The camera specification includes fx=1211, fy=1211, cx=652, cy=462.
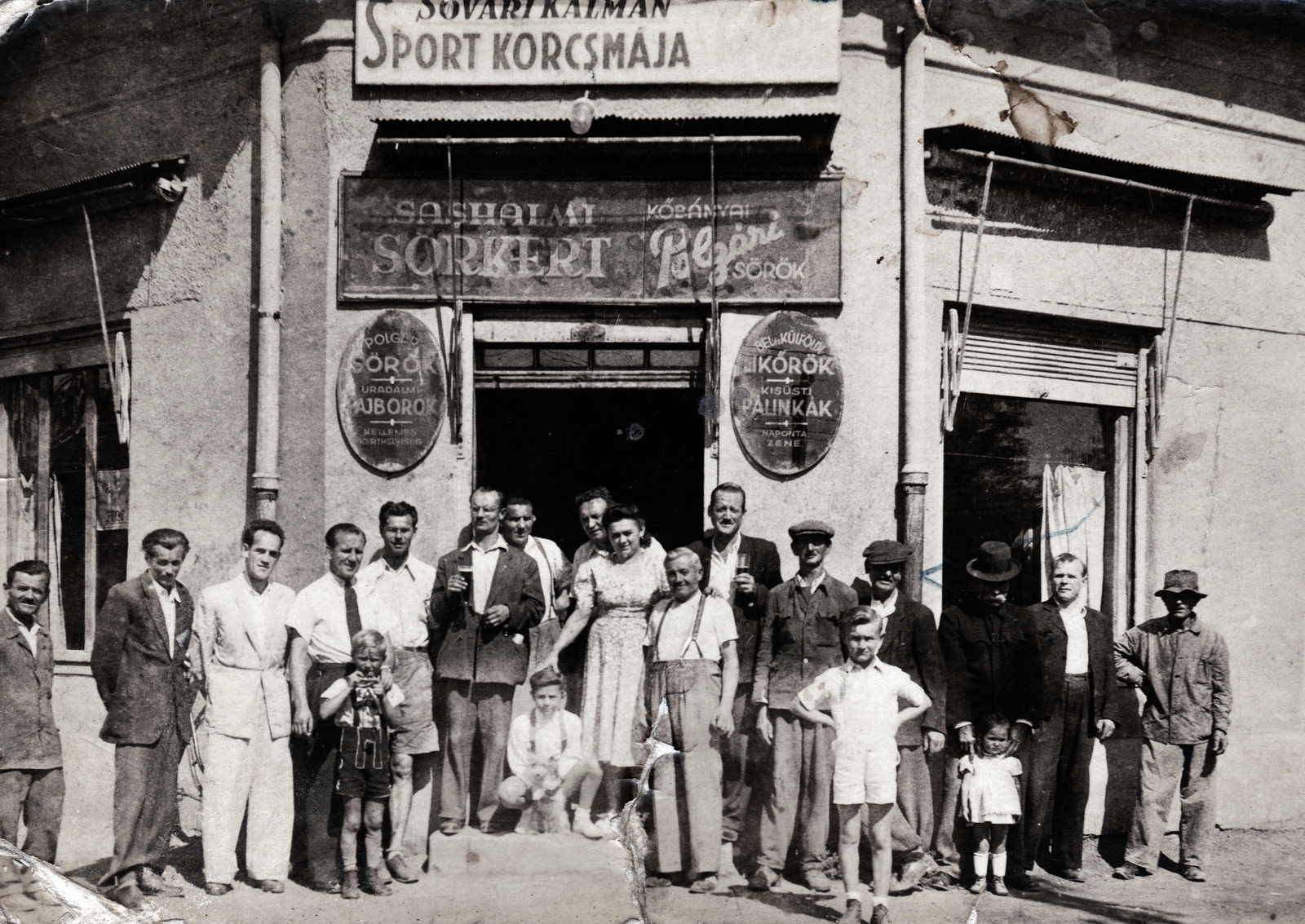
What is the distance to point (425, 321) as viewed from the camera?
638cm

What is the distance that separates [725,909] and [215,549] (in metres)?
3.27

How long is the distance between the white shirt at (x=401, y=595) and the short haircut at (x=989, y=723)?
8.98ft

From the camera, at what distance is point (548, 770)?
5.90 meters

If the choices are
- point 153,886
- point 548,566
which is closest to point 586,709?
point 548,566

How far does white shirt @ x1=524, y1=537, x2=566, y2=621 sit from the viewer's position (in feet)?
20.1

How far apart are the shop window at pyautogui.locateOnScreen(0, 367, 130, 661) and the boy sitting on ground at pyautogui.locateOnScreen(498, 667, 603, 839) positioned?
2.77m

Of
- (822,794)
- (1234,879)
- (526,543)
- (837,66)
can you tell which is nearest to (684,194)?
(837,66)

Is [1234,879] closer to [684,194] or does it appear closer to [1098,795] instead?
[1098,795]

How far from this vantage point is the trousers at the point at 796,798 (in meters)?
5.71

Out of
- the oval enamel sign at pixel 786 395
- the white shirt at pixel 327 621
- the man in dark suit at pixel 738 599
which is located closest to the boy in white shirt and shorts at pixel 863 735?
the man in dark suit at pixel 738 599

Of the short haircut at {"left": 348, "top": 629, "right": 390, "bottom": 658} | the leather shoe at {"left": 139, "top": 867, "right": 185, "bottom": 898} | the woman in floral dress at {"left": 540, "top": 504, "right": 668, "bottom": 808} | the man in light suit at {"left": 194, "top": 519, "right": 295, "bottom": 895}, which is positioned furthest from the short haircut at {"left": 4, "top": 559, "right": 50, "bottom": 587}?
the woman in floral dress at {"left": 540, "top": 504, "right": 668, "bottom": 808}

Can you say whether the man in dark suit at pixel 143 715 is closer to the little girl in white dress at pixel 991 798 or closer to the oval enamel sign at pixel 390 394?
the oval enamel sign at pixel 390 394

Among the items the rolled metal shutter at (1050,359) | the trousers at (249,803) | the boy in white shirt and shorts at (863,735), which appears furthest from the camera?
the rolled metal shutter at (1050,359)

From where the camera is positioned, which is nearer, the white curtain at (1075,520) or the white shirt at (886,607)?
the white shirt at (886,607)
